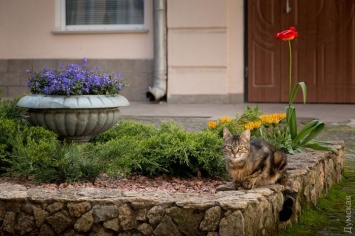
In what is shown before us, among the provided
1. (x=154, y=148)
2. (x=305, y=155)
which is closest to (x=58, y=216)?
(x=154, y=148)

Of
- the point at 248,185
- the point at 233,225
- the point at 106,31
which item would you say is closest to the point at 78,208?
the point at 233,225

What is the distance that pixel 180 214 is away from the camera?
5.60 metres

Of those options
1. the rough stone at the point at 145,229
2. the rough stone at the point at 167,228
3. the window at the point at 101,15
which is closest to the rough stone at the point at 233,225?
the rough stone at the point at 167,228

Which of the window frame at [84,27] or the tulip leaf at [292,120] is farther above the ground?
the window frame at [84,27]

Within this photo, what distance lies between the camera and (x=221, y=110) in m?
13.8

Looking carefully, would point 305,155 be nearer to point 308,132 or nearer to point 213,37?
point 308,132

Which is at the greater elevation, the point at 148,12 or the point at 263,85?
the point at 148,12

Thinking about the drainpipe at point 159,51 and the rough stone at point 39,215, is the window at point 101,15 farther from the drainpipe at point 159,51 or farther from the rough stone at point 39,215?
the rough stone at point 39,215

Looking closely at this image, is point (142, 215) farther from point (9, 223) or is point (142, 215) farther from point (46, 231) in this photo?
point (9, 223)

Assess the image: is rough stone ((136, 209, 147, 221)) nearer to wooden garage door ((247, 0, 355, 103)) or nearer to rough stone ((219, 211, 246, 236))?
rough stone ((219, 211, 246, 236))

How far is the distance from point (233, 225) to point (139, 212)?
640 mm

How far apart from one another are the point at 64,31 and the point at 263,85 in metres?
3.68

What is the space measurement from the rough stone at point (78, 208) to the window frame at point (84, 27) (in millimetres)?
9823

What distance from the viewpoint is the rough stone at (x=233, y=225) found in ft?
17.8
